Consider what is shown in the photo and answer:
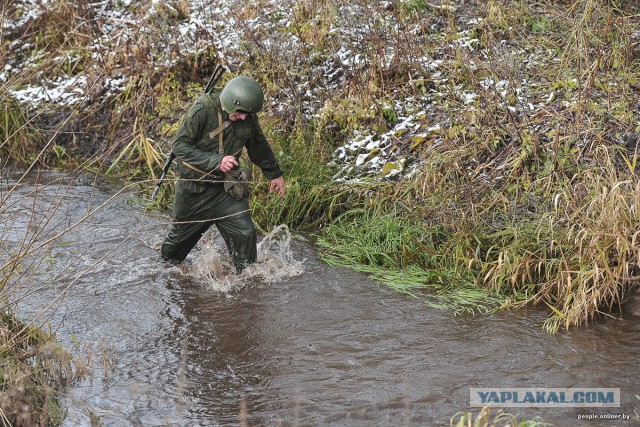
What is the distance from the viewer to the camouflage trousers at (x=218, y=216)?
6.49 metres

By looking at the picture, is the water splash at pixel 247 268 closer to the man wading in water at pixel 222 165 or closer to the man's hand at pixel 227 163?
the man wading in water at pixel 222 165

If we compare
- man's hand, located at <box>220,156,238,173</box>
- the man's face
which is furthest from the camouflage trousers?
the man's face

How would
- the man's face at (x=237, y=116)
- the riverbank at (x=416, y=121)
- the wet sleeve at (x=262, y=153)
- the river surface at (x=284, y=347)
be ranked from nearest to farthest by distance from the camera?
the river surface at (x=284, y=347)
the man's face at (x=237, y=116)
the riverbank at (x=416, y=121)
the wet sleeve at (x=262, y=153)

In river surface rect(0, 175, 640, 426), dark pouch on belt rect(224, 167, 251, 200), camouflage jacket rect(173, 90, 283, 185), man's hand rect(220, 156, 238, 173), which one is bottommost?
river surface rect(0, 175, 640, 426)

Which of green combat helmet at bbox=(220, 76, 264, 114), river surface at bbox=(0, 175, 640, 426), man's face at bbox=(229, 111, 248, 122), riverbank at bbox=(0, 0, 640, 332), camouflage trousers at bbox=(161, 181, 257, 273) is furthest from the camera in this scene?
camouflage trousers at bbox=(161, 181, 257, 273)

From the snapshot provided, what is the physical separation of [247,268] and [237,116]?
1.26 metres

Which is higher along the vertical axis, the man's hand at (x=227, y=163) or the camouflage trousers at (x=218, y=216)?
the man's hand at (x=227, y=163)

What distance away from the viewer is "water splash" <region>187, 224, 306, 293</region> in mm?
6699

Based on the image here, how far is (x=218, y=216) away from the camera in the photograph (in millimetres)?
6570

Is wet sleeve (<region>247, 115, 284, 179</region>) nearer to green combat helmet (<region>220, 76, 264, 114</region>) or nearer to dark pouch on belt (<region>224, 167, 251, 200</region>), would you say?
dark pouch on belt (<region>224, 167, 251, 200</region>)

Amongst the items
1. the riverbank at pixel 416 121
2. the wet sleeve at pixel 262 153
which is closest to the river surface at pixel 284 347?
the riverbank at pixel 416 121

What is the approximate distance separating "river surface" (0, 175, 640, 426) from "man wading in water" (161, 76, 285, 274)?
0.37 m

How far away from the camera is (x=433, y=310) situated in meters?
6.18

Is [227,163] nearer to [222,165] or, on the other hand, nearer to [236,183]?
[222,165]
